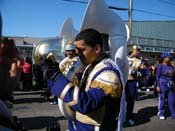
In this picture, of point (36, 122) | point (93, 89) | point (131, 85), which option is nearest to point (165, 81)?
point (131, 85)

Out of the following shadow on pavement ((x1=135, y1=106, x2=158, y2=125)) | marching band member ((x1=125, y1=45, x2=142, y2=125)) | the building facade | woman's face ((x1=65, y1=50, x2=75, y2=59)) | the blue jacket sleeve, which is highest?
the building facade

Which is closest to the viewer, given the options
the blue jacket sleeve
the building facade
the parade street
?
the blue jacket sleeve

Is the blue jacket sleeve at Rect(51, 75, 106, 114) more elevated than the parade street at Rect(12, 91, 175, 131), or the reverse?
the blue jacket sleeve at Rect(51, 75, 106, 114)

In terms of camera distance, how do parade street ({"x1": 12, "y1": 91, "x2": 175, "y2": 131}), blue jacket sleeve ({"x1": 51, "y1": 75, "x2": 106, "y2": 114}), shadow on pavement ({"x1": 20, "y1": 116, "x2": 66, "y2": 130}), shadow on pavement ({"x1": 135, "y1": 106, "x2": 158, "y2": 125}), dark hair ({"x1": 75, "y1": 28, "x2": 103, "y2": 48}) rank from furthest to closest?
shadow on pavement ({"x1": 135, "y1": 106, "x2": 158, "y2": 125}), parade street ({"x1": 12, "y1": 91, "x2": 175, "y2": 131}), shadow on pavement ({"x1": 20, "y1": 116, "x2": 66, "y2": 130}), dark hair ({"x1": 75, "y1": 28, "x2": 103, "y2": 48}), blue jacket sleeve ({"x1": 51, "y1": 75, "x2": 106, "y2": 114})

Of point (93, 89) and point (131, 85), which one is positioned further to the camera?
point (131, 85)

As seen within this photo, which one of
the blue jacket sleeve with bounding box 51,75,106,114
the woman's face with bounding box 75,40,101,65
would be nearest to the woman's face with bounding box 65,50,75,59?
the woman's face with bounding box 75,40,101,65

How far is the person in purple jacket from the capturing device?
898 centimetres

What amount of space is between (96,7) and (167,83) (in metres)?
4.11

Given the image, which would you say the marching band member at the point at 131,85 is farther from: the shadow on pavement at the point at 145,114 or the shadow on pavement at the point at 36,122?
the shadow on pavement at the point at 36,122

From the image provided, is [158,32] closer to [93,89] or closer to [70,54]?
[70,54]

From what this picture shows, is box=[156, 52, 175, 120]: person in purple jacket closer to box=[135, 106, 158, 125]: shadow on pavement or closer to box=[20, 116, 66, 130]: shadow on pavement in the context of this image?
box=[135, 106, 158, 125]: shadow on pavement

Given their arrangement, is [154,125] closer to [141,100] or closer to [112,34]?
[112,34]

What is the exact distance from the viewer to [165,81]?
9031 mm

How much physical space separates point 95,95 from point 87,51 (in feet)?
1.21
